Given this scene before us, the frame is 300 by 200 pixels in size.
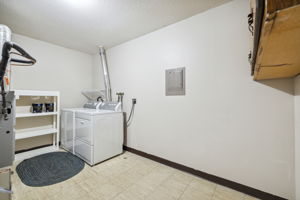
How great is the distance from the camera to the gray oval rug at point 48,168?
170cm

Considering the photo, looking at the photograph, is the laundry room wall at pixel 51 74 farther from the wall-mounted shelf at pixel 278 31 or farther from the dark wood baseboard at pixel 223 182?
the wall-mounted shelf at pixel 278 31

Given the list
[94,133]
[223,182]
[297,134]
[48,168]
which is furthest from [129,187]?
[297,134]

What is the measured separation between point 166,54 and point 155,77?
425 millimetres

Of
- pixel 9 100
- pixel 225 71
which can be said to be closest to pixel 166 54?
pixel 225 71

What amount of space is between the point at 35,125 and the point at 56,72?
1.22 meters

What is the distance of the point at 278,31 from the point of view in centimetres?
52

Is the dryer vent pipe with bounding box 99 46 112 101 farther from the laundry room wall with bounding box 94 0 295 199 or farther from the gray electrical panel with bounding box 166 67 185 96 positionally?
the gray electrical panel with bounding box 166 67 185 96

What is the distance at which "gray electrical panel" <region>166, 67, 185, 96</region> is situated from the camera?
6.46 ft

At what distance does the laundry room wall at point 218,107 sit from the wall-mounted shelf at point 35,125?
72.9 inches

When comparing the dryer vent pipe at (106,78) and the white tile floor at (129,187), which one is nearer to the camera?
the white tile floor at (129,187)

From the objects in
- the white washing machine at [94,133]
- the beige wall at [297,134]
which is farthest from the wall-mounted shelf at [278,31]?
the white washing machine at [94,133]

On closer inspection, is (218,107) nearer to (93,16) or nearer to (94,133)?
(94,133)

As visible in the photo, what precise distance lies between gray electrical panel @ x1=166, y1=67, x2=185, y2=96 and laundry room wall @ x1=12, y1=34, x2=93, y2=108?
248 cm

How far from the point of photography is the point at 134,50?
2.60 m
